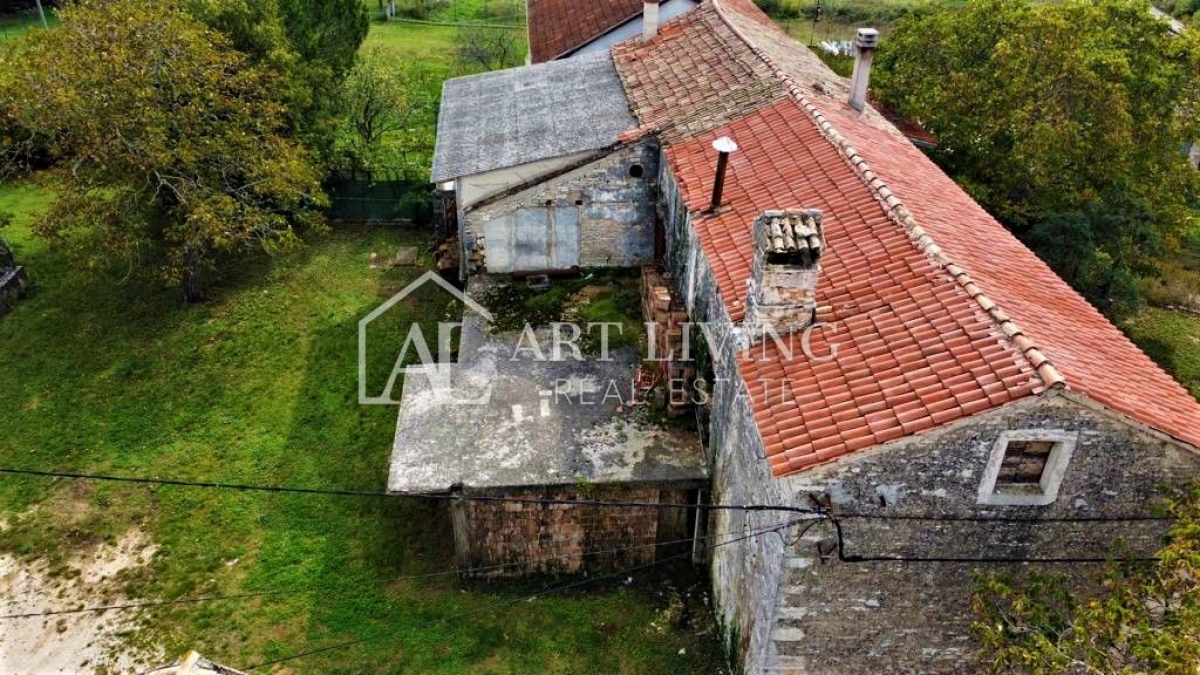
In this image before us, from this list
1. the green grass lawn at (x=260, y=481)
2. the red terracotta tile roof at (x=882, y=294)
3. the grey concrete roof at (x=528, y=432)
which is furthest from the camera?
the grey concrete roof at (x=528, y=432)

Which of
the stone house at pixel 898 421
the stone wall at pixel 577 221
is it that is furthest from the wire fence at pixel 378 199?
the stone house at pixel 898 421

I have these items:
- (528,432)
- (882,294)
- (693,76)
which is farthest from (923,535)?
(693,76)

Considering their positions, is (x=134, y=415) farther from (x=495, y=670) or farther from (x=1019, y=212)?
(x=1019, y=212)

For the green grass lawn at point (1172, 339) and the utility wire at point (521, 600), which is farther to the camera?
the green grass lawn at point (1172, 339)

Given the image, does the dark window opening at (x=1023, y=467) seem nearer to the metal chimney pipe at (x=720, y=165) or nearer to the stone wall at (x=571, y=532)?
the stone wall at (x=571, y=532)

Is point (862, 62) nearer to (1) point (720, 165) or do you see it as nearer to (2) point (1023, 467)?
(1) point (720, 165)
